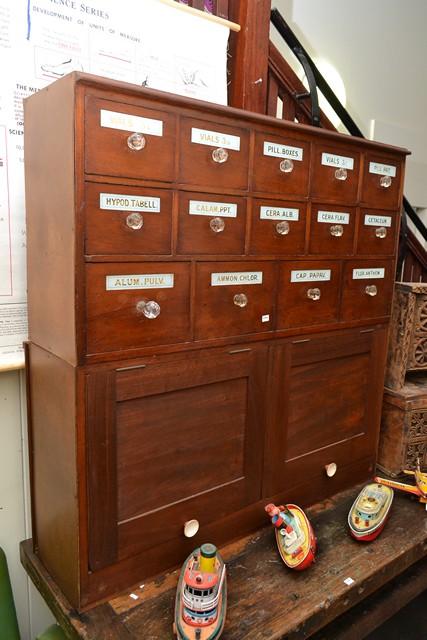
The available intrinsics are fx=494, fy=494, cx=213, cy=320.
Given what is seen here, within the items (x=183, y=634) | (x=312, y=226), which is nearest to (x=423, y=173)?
(x=312, y=226)

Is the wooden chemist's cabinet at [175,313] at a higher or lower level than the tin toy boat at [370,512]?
higher

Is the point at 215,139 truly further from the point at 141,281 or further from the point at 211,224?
the point at 141,281

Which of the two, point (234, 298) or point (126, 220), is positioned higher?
point (126, 220)

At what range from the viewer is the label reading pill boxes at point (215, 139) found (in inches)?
44.3

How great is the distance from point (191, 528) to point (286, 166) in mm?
975

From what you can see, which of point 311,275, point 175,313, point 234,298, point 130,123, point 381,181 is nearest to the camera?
point 130,123

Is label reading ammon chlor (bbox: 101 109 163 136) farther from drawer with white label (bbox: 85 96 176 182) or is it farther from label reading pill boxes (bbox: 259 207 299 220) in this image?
label reading pill boxes (bbox: 259 207 299 220)

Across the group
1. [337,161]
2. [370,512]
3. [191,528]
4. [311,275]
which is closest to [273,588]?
[191,528]

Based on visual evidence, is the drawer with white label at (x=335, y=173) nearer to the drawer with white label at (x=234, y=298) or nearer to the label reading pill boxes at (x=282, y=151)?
the label reading pill boxes at (x=282, y=151)

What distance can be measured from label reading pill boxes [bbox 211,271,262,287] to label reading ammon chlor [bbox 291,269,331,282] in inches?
5.4

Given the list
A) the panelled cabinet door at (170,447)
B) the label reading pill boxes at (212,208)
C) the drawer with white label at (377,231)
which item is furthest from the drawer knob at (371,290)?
the label reading pill boxes at (212,208)

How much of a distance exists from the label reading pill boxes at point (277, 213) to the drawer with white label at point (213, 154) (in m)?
0.09

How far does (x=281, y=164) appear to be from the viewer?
1.30m

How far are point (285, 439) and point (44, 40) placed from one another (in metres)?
1.27
